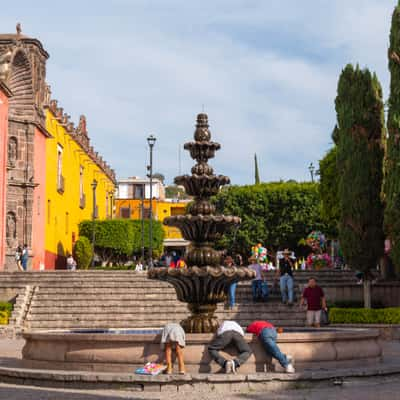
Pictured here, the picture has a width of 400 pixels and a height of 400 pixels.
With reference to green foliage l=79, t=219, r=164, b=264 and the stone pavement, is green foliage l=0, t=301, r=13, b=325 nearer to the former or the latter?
the stone pavement

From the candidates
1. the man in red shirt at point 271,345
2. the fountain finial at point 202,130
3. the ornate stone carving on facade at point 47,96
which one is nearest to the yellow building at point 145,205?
the ornate stone carving on facade at point 47,96

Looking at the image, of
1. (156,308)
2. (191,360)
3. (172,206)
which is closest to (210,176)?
(191,360)

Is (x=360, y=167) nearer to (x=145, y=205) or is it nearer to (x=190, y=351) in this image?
(x=190, y=351)

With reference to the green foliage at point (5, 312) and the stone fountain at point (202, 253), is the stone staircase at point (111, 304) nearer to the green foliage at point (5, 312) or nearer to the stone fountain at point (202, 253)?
the green foliage at point (5, 312)

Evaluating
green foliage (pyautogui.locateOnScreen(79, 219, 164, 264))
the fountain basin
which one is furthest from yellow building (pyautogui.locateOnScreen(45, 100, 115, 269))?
the fountain basin

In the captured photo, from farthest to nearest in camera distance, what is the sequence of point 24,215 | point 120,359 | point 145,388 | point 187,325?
point 24,215 < point 187,325 < point 120,359 < point 145,388

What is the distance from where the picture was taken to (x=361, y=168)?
21562 mm

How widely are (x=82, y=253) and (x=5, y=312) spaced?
25215 millimetres

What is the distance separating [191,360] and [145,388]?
2.83ft

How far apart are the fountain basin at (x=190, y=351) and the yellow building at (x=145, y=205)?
196 feet

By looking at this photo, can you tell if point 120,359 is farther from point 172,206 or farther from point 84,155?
point 172,206

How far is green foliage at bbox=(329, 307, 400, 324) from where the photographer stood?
763 inches

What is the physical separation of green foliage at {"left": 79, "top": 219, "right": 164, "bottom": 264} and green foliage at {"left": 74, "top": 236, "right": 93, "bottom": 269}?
7.41ft

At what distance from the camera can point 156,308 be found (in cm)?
2166
